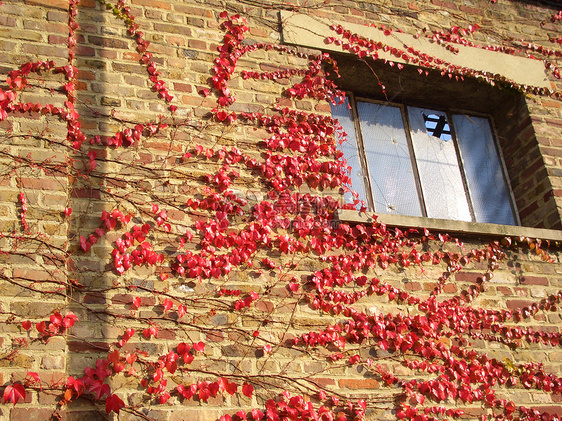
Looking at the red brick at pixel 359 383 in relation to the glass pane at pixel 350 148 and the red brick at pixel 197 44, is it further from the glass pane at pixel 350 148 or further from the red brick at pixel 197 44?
the red brick at pixel 197 44

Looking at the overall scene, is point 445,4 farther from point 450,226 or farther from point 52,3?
point 52,3

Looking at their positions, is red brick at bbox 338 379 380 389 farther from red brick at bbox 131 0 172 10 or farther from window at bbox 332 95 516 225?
red brick at bbox 131 0 172 10

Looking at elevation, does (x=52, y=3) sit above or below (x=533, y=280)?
above

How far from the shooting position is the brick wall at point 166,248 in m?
2.99

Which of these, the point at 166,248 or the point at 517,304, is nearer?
the point at 166,248

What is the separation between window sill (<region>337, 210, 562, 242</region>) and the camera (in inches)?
151

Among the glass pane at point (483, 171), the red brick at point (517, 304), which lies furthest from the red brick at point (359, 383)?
the glass pane at point (483, 171)

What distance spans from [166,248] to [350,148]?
6.11 ft

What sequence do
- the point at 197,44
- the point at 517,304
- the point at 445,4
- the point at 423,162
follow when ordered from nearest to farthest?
the point at 517,304, the point at 197,44, the point at 423,162, the point at 445,4

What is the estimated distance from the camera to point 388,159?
15.4 ft

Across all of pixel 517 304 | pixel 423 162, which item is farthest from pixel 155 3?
pixel 517 304

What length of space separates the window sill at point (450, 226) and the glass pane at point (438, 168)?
0.48 metres

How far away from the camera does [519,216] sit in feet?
16.0

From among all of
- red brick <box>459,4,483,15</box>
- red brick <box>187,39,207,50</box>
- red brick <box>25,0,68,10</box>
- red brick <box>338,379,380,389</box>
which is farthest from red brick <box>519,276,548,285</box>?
red brick <box>25,0,68,10</box>
